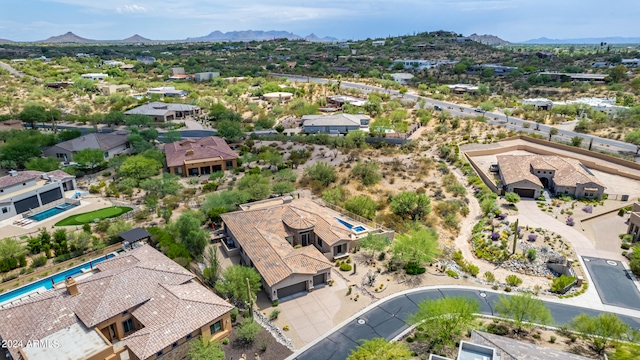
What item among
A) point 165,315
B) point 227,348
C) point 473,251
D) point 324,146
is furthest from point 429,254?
point 324,146

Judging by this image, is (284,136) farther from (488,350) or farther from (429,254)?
(488,350)

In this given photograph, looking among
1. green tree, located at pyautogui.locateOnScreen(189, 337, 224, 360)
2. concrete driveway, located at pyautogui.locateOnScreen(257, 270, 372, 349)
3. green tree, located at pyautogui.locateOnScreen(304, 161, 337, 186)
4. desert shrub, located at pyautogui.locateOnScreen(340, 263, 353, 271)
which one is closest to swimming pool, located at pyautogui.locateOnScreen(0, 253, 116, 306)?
green tree, located at pyautogui.locateOnScreen(189, 337, 224, 360)

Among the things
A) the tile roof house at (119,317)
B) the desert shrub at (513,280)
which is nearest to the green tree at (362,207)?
the desert shrub at (513,280)

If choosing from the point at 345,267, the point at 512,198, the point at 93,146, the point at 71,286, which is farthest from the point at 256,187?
the point at 93,146

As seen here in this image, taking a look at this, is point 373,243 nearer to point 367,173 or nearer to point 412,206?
point 412,206

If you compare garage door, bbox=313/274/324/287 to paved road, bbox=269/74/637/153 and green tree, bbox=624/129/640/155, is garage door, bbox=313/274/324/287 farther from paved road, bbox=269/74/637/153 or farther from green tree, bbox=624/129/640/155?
green tree, bbox=624/129/640/155

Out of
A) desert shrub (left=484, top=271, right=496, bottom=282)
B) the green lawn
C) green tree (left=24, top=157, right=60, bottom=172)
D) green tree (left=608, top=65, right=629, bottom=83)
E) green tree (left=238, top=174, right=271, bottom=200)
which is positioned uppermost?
green tree (left=608, top=65, right=629, bottom=83)

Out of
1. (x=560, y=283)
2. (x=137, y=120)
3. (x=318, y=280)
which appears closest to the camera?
(x=318, y=280)
